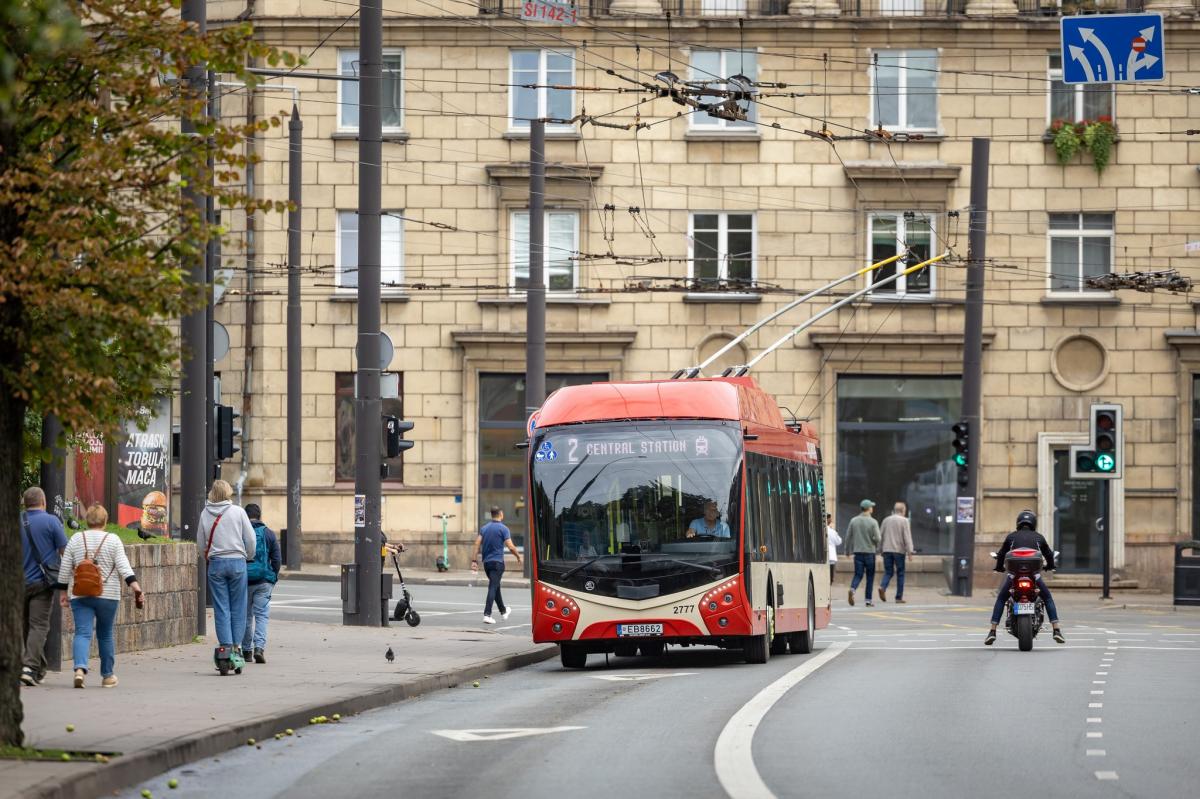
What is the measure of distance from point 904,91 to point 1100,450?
30.5 ft

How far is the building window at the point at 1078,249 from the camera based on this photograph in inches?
1647

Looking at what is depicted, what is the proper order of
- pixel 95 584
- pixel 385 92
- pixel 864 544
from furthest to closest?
pixel 385 92 < pixel 864 544 < pixel 95 584

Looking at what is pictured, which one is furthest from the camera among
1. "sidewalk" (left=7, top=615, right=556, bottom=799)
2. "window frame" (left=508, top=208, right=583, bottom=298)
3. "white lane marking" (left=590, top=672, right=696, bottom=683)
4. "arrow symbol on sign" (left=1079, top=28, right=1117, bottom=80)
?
"window frame" (left=508, top=208, right=583, bottom=298)

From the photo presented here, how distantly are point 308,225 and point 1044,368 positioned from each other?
1490cm

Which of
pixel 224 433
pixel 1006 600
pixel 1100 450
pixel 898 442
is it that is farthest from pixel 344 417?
pixel 1006 600

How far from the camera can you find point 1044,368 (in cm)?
4175

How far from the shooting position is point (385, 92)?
42469mm

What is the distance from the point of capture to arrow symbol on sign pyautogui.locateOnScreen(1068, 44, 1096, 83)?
89.9ft

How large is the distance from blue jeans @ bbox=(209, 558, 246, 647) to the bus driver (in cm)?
493

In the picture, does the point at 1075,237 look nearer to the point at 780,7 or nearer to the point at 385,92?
the point at 780,7

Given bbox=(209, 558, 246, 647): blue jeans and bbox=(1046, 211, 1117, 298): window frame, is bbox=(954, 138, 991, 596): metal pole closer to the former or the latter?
bbox=(1046, 211, 1117, 298): window frame

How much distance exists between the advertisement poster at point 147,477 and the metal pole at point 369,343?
6426 millimetres

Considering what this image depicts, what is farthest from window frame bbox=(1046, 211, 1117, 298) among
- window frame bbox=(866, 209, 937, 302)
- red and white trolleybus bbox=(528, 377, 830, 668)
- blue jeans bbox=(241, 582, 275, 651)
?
blue jeans bbox=(241, 582, 275, 651)

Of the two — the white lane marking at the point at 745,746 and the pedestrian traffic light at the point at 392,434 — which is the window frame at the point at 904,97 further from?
the white lane marking at the point at 745,746
